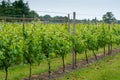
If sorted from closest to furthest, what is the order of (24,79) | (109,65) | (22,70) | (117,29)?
(24,79), (22,70), (109,65), (117,29)

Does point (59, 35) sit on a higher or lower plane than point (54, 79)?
higher


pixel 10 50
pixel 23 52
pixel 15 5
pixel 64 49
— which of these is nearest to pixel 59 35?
pixel 64 49

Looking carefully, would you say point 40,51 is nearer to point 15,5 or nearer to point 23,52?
point 23,52

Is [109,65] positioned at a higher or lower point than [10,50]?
lower

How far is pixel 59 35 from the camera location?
1446 centimetres

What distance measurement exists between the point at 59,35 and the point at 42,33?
1693 mm

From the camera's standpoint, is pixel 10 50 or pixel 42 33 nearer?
pixel 10 50

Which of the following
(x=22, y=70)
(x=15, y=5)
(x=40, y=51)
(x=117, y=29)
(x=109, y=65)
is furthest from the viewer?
(x=15, y=5)

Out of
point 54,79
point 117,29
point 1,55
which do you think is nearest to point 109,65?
point 54,79

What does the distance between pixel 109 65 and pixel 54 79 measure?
435 cm

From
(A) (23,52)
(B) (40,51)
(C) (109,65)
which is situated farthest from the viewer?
(C) (109,65)

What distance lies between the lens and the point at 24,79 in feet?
43.5

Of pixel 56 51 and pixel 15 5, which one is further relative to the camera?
pixel 15 5

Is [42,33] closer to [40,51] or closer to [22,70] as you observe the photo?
[40,51]
